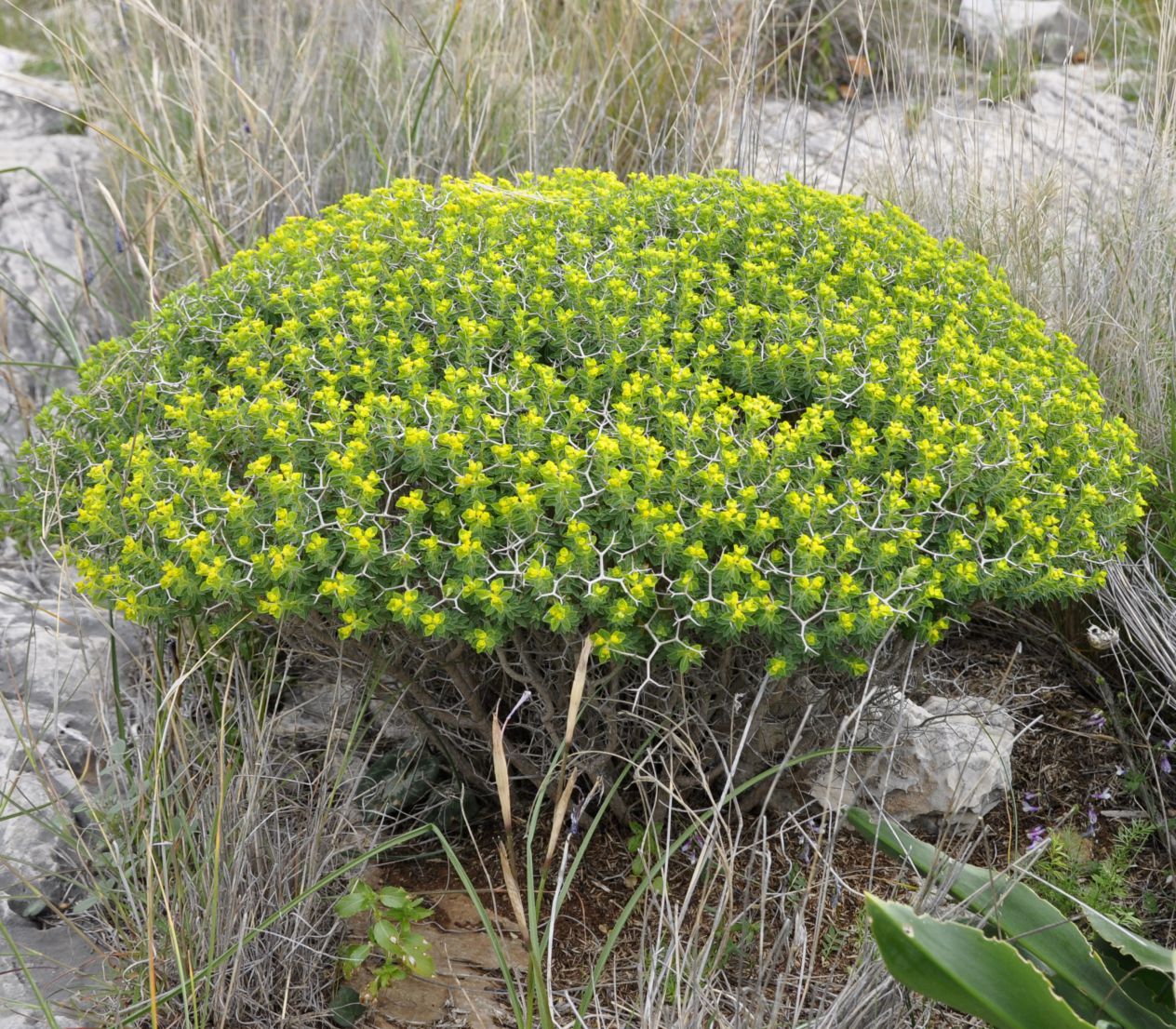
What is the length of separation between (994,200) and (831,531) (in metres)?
2.04

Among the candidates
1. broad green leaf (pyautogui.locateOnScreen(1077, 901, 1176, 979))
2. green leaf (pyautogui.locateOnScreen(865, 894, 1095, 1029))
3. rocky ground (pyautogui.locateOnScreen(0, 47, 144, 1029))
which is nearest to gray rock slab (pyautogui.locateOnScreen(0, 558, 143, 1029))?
rocky ground (pyautogui.locateOnScreen(0, 47, 144, 1029))

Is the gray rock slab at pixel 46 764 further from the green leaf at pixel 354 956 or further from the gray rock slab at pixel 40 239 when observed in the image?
the gray rock slab at pixel 40 239

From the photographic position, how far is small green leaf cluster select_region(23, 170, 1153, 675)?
6.03 feet

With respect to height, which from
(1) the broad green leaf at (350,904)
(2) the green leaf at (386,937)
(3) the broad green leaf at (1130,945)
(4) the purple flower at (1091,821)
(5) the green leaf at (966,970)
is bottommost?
(2) the green leaf at (386,937)

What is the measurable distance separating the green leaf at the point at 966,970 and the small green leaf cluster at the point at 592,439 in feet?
1.45

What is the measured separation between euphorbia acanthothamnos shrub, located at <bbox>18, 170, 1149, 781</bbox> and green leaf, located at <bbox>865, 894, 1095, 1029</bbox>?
1.51 feet

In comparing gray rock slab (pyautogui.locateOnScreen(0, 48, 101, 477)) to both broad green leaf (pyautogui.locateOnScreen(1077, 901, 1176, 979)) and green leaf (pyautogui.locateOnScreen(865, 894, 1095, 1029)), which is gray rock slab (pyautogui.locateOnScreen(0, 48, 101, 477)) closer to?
green leaf (pyautogui.locateOnScreen(865, 894, 1095, 1029))

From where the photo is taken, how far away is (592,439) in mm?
1962

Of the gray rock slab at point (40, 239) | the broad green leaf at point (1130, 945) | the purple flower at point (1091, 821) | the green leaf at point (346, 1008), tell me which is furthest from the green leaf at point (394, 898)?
the gray rock slab at point (40, 239)

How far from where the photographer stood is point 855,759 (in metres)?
2.40

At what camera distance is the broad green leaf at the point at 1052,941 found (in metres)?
1.80

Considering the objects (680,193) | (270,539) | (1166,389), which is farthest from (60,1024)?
(1166,389)

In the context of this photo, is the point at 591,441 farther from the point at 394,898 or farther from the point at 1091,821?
the point at 1091,821

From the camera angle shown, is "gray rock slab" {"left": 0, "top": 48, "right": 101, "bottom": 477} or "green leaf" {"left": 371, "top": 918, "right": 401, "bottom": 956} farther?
"gray rock slab" {"left": 0, "top": 48, "right": 101, "bottom": 477}
